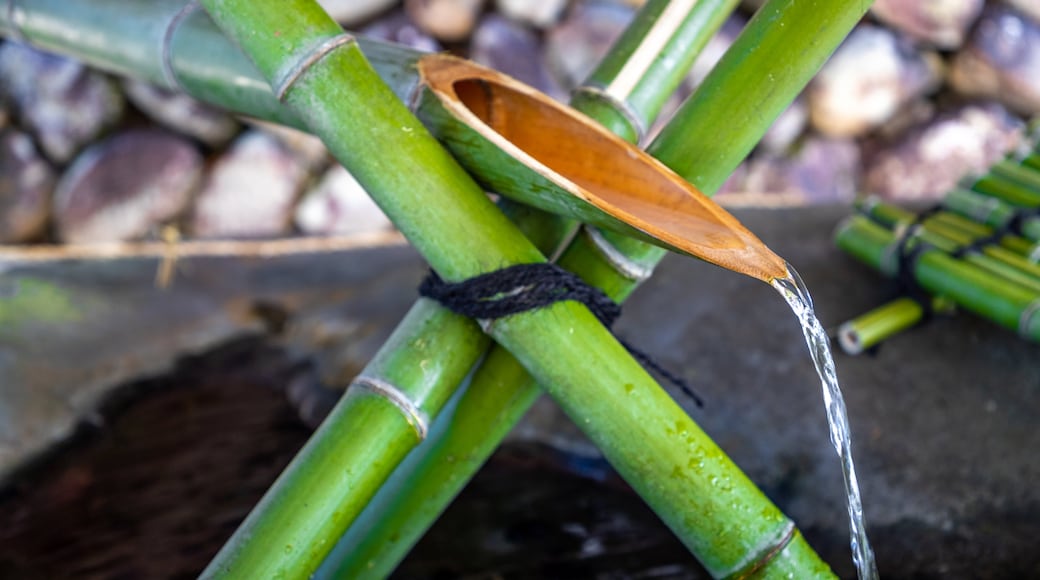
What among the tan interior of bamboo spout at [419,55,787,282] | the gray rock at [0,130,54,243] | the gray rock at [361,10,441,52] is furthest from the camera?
the gray rock at [361,10,441,52]

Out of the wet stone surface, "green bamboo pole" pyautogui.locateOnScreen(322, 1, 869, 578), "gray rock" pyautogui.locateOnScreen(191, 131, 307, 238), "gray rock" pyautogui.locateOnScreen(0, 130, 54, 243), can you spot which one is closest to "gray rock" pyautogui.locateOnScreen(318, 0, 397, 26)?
"gray rock" pyautogui.locateOnScreen(191, 131, 307, 238)

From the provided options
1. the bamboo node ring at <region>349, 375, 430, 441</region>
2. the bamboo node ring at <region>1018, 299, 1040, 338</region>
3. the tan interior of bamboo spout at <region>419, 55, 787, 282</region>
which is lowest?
the bamboo node ring at <region>349, 375, 430, 441</region>

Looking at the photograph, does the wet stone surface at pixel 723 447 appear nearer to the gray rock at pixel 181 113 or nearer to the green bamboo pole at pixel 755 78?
the green bamboo pole at pixel 755 78

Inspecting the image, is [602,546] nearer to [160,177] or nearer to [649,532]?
[649,532]

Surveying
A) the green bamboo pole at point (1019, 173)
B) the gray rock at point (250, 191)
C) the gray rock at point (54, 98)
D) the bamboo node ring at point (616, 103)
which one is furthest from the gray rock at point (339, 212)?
the bamboo node ring at point (616, 103)

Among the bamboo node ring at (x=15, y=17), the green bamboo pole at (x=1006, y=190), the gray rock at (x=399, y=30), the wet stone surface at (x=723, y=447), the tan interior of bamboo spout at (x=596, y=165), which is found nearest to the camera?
the tan interior of bamboo spout at (x=596, y=165)

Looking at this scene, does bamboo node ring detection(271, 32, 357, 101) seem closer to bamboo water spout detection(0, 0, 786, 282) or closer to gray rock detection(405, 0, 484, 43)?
bamboo water spout detection(0, 0, 786, 282)
